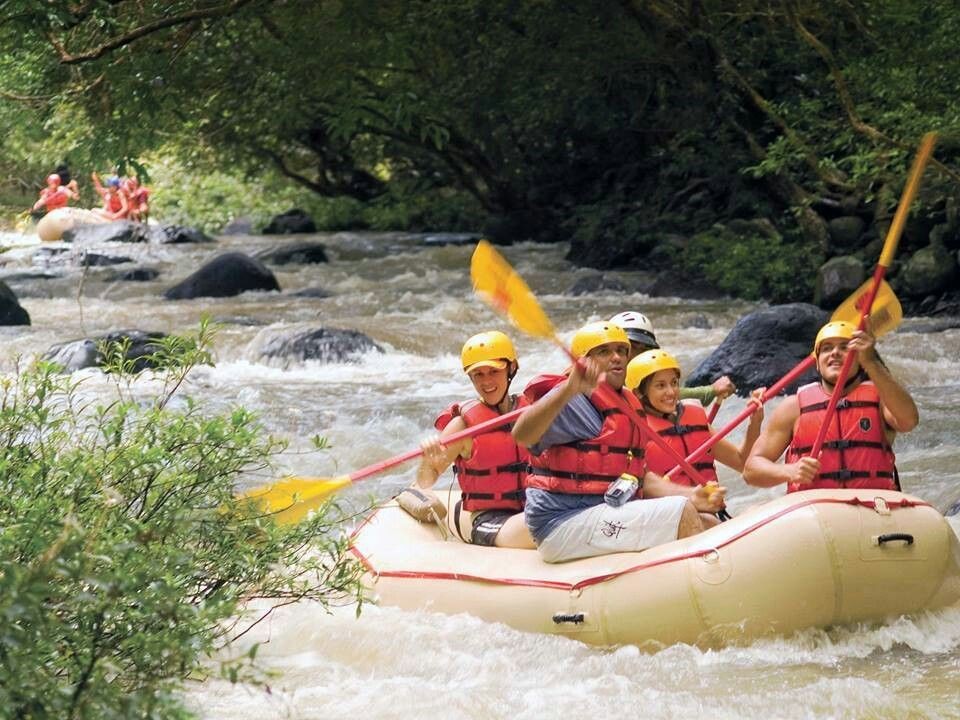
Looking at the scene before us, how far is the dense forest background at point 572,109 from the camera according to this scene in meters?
9.73

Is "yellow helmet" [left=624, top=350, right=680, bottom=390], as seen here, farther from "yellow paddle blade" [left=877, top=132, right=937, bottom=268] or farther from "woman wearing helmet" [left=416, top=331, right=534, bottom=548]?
"yellow paddle blade" [left=877, top=132, right=937, bottom=268]

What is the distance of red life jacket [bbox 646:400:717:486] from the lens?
536 cm

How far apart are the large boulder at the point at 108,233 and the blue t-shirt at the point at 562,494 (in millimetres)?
17461

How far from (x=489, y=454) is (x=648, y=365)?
0.66 meters

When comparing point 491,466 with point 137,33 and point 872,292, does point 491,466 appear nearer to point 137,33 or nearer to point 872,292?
point 872,292

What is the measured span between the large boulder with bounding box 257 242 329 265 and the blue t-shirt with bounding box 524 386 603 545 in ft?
44.9

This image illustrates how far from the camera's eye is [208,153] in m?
18.2

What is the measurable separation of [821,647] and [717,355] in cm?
511

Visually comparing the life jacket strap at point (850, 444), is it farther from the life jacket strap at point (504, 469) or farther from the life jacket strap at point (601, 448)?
the life jacket strap at point (504, 469)

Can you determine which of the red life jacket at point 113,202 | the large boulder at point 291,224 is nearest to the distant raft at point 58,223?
the red life jacket at point 113,202

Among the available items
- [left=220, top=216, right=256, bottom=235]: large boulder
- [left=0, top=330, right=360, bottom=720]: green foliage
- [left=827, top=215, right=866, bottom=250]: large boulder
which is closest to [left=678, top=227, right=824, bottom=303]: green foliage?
[left=827, top=215, right=866, bottom=250]: large boulder

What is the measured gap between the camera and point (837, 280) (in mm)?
12516

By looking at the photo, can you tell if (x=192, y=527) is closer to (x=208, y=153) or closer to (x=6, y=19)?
(x=6, y=19)

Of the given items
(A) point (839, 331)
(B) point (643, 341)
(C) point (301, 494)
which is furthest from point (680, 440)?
(C) point (301, 494)
